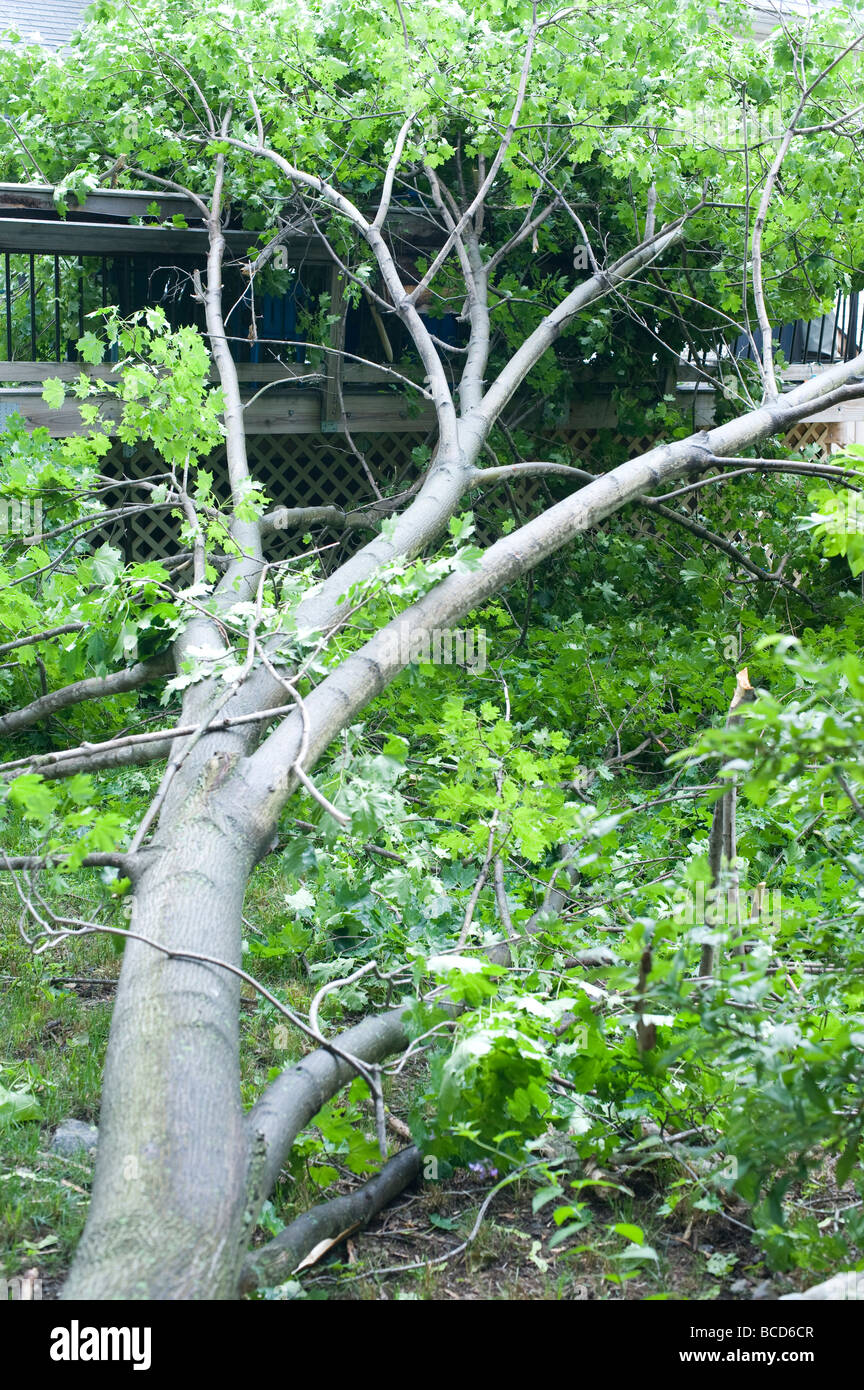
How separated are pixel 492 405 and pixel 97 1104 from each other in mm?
3645

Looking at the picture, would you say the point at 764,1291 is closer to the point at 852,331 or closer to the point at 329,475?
the point at 329,475

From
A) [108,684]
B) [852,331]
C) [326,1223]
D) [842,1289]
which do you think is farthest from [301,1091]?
[852,331]

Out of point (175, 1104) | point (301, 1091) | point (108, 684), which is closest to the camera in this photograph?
point (175, 1104)

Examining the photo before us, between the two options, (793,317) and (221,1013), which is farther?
(793,317)

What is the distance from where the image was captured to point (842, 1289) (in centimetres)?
202

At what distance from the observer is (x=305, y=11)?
5.68m

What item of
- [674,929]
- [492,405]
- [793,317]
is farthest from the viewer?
[793,317]

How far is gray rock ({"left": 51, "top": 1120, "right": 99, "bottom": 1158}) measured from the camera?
2.80 meters

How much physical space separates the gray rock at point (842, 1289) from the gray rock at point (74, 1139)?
167cm

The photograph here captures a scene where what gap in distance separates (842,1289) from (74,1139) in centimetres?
182

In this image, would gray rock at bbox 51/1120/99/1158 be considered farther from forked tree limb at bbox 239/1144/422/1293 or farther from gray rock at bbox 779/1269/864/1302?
gray rock at bbox 779/1269/864/1302

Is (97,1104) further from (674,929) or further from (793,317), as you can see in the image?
(793,317)

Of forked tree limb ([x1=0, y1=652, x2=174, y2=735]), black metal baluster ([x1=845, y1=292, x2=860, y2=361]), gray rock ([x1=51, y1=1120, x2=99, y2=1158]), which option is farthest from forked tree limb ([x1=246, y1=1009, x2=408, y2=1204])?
black metal baluster ([x1=845, y1=292, x2=860, y2=361])

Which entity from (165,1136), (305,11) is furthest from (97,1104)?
(305,11)
